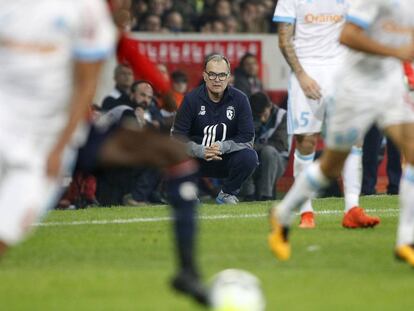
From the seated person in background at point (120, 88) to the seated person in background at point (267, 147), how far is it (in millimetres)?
1792

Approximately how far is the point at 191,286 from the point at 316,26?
20.4ft

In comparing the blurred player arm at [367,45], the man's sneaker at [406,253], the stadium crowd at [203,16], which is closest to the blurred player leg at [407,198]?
the man's sneaker at [406,253]

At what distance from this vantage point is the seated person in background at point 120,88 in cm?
2028

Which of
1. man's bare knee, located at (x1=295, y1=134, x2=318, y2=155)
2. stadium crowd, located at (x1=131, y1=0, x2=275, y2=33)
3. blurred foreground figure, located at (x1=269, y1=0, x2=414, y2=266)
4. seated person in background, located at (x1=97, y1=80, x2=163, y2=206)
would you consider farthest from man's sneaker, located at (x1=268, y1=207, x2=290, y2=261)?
stadium crowd, located at (x1=131, y1=0, x2=275, y2=33)

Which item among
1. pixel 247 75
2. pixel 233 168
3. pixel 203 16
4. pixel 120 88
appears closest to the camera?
pixel 233 168

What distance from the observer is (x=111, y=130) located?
364 inches

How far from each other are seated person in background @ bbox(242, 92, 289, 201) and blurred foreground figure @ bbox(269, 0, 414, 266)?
825 centimetres

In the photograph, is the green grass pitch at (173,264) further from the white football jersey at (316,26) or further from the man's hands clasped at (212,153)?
the man's hands clasped at (212,153)

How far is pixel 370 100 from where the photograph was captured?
1124 cm

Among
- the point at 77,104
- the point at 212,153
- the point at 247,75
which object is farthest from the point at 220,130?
the point at 77,104

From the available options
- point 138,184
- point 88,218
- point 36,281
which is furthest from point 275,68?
point 36,281

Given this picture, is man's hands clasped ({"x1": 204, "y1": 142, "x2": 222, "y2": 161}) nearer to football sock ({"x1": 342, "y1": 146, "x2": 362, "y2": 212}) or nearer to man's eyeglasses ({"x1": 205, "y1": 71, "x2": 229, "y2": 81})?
man's eyeglasses ({"x1": 205, "y1": 71, "x2": 229, "y2": 81})

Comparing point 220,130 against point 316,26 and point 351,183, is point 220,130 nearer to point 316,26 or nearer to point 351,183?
point 316,26

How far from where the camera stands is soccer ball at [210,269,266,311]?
843 cm
